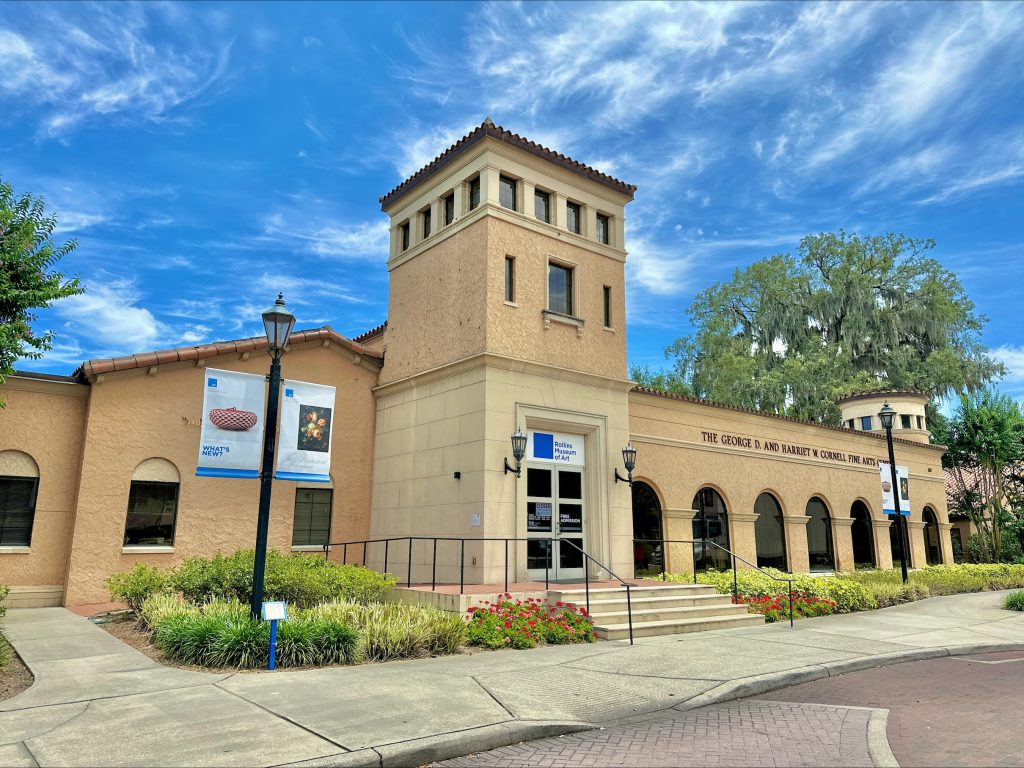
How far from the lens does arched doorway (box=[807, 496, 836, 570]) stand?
23.4 metres

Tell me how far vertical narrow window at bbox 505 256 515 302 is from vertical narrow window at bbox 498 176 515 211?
4.39ft

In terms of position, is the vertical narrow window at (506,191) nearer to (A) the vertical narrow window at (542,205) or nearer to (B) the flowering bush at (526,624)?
(A) the vertical narrow window at (542,205)

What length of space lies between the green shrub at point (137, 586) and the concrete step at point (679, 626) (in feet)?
24.0

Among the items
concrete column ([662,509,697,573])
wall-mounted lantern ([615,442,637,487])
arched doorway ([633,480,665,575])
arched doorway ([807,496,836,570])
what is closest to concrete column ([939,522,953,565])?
arched doorway ([807,496,836,570])

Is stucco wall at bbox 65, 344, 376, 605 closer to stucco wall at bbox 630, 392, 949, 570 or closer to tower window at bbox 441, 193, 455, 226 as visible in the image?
tower window at bbox 441, 193, 455, 226

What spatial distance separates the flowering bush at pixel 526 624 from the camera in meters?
10.9

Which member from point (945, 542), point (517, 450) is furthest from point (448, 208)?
point (945, 542)

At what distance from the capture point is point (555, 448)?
16250 mm

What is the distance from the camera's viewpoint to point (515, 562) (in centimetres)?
1478

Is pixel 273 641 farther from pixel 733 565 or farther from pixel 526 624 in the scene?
pixel 733 565

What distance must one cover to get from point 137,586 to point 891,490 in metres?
23.5

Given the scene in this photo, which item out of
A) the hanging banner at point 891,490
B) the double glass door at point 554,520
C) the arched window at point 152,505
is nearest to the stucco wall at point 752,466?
the hanging banner at point 891,490

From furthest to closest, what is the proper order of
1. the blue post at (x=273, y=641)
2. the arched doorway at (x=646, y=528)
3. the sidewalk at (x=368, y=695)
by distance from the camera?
the arched doorway at (x=646, y=528) < the blue post at (x=273, y=641) < the sidewalk at (x=368, y=695)

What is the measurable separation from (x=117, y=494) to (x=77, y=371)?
8.22 ft
